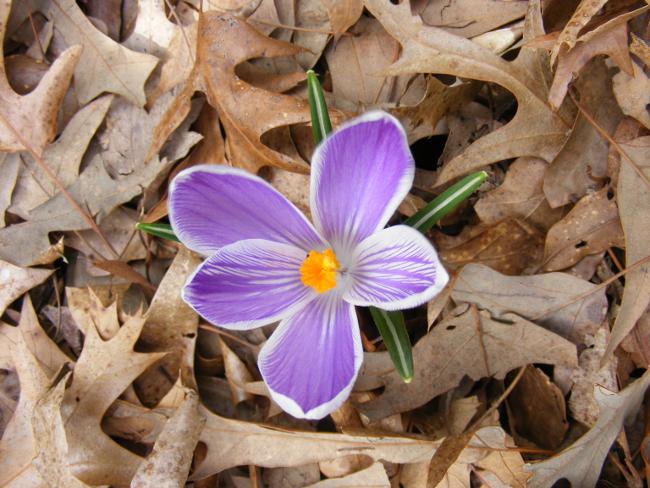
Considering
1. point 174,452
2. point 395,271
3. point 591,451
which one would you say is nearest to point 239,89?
point 395,271

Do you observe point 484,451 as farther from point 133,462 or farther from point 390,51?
point 390,51

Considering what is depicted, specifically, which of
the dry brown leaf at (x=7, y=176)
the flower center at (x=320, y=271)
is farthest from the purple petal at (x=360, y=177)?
the dry brown leaf at (x=7, y=176)

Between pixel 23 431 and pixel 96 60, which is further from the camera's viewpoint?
pixel 96 60

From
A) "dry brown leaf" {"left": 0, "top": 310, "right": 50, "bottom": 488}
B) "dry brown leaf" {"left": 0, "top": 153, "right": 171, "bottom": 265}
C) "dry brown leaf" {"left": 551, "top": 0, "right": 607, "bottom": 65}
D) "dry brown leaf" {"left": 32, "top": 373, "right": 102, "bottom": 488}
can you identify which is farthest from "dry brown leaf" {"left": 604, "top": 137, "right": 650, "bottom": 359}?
"dry brown leaf" {"left": 0, "top": 310, "right": 50, "bottom": 488}

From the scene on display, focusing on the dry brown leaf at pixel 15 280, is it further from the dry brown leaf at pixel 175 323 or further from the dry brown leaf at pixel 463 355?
the dry brown leaf at pixel 463 355

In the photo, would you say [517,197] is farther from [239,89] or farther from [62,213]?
[62,213]

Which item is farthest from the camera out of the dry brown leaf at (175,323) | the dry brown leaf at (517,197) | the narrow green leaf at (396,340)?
the dry brown leaf at (175,323)

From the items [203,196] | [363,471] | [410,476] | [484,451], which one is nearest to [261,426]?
[363,471]

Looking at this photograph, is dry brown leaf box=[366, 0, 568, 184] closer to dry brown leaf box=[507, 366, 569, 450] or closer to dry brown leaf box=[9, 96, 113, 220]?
dry brown leaf box=[507, 366, 569, 450]
